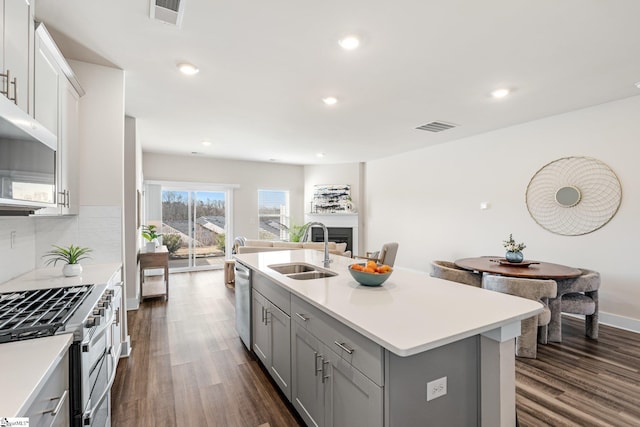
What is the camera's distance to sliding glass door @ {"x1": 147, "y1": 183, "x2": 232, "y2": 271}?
686 cm

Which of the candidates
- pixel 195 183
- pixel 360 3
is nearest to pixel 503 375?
pixel 360 3

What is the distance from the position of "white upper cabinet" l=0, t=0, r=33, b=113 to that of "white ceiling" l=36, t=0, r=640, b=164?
477 millimetres

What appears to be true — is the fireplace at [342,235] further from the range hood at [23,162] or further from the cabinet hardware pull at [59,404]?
the cabinet hardware pull at [59,404]

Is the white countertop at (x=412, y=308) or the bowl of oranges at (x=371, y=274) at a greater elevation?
the bowl of oranges at (x=371, y=274)

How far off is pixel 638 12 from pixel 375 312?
2.67 metres

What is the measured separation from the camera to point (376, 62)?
2.65m

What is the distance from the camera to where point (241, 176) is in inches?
300

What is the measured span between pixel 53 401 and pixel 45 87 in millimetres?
1809

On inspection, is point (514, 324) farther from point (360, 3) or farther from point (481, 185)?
point (481, 185)

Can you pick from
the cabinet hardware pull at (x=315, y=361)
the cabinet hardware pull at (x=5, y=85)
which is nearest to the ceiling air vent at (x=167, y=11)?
the cabinet hardware pull at (x=5, y=85)

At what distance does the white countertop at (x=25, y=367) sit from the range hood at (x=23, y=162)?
598 mm

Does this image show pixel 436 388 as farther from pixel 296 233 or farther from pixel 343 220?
pixel 296 233

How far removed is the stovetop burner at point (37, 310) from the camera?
3.85 feet

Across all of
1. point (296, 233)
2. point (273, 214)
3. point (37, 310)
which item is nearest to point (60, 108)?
point (37, 310)
